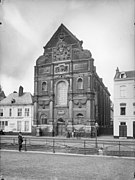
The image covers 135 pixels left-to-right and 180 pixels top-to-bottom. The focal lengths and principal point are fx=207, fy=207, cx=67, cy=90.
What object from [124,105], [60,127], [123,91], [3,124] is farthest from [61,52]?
[3,124]

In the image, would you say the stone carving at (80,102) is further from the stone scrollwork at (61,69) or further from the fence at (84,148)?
the fence at (84,148)

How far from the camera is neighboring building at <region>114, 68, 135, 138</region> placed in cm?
2908

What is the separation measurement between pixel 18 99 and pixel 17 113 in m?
2.89

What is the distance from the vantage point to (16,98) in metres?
40.1

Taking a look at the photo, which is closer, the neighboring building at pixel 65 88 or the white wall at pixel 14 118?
the neighboring building at pixel 65 88

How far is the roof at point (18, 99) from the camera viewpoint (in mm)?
38575

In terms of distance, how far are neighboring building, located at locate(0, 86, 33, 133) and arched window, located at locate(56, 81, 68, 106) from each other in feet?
19.5

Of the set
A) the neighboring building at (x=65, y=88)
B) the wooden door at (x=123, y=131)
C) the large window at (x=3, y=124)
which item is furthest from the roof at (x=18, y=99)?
the wooden door at (x=123, y=131)

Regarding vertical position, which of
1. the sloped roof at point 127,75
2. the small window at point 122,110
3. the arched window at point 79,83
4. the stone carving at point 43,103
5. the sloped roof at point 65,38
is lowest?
the small window at point 122,110

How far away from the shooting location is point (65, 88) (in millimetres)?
34344

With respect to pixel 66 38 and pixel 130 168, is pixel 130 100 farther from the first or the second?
pixel 130 168

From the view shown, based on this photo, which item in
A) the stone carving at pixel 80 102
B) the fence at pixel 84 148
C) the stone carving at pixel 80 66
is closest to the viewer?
the fence at pixel 84 148

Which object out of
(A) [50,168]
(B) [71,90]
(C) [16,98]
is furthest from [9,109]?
(A) [50,168]

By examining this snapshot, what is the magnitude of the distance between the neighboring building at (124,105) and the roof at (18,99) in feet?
52.2
